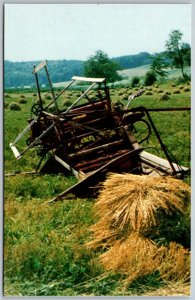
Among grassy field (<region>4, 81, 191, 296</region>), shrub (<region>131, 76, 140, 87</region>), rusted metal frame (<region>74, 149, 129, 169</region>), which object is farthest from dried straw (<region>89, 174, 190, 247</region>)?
shrub (<region>131, 76, 140, 87</region>)

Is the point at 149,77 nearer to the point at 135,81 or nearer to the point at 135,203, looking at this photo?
the point at 135,81

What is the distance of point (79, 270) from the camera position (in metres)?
4.64

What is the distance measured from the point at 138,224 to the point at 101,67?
1.67 meters

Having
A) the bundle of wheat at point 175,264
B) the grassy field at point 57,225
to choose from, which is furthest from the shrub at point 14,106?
the bundle of wheat at point 175,264

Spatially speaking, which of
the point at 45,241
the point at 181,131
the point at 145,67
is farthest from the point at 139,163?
the point at 45,241

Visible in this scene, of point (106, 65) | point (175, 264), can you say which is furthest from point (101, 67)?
point (175, 264)

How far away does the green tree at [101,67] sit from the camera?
5.38m

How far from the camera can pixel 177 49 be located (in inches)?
210

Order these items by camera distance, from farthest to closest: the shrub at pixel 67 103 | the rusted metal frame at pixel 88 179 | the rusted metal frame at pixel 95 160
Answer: the shrub at pixel 67 103, the rusted metal frame at pixel 95 160, the rusted metal frame at pixel 88 179

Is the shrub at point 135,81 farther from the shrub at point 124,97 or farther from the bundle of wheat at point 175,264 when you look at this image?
the bundle of wheat at point 175,264

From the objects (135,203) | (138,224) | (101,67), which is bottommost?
(138,224)

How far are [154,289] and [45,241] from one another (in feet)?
3.37

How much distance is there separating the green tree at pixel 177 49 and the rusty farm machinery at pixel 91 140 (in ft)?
1.58

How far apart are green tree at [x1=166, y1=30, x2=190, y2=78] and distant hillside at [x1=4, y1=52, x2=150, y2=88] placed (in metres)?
0.23
